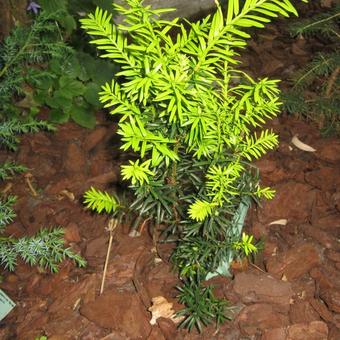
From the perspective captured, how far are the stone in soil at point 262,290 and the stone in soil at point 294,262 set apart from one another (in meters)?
0.06

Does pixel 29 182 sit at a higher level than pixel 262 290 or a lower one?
higher

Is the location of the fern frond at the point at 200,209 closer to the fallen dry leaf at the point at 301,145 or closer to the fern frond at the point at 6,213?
the fern frond at the point at 6,213

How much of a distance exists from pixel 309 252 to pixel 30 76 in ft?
5.78

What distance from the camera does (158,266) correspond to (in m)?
1.78

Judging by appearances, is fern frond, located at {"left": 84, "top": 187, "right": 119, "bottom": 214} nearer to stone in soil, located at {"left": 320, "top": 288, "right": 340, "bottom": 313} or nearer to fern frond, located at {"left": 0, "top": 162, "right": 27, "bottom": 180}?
fern frond, located at {"left": 0, "top": 162, "right": 27, "bottom": 180}

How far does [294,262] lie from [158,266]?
0.60 meters

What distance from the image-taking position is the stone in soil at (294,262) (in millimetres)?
1730

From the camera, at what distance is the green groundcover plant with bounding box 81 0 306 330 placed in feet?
3.08

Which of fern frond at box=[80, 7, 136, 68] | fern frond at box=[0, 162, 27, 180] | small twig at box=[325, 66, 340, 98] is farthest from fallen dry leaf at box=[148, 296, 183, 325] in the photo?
small twig at box=[325, 66, 340, 98]

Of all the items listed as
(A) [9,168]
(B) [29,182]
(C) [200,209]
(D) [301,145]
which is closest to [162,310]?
(C) [200,209]

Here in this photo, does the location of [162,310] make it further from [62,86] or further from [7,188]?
[62,86]

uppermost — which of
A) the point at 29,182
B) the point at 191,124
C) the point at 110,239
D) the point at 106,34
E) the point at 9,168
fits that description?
the point at 106,34

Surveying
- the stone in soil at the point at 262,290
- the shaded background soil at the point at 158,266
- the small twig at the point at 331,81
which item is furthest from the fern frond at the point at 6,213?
the small twig at the point at 331,81

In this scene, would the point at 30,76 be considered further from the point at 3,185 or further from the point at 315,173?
the point at 315,173
